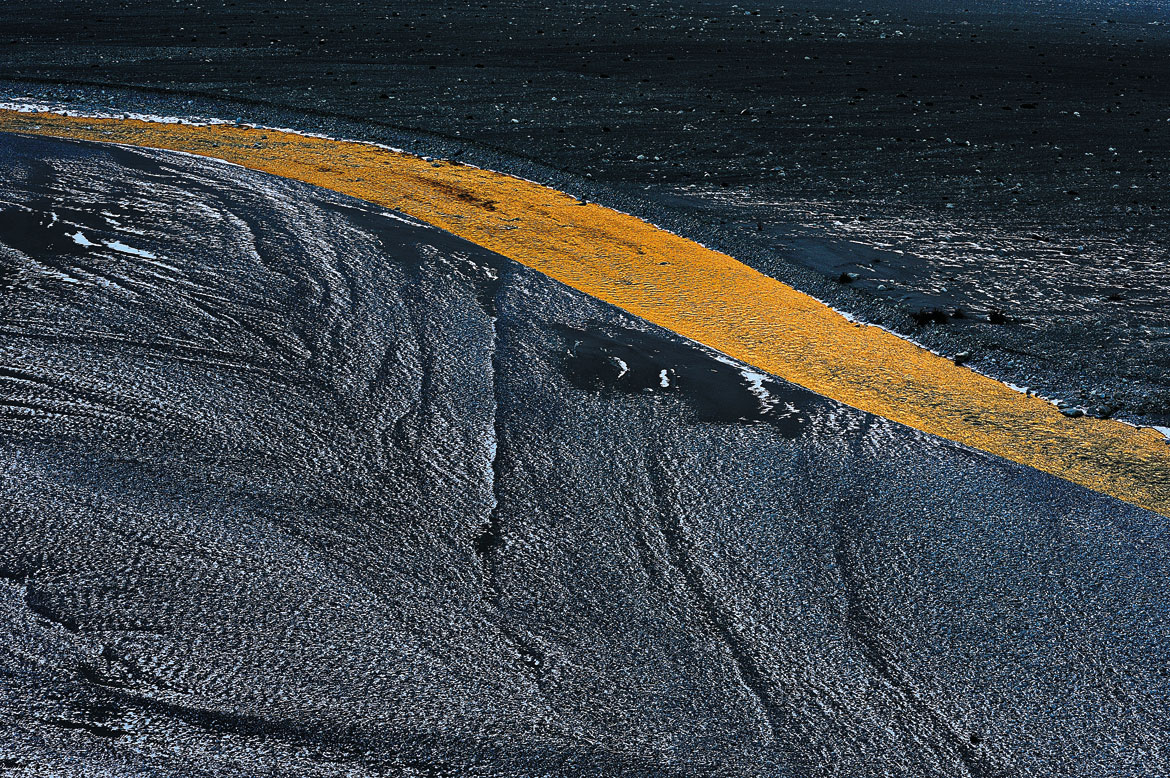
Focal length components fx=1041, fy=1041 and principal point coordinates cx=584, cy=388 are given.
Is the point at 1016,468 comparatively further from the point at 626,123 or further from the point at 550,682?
the point at 626,123

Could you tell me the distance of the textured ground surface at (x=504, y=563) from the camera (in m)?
2.22

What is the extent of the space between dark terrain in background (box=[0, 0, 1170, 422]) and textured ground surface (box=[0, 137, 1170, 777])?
124cm

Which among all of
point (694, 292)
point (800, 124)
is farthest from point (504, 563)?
point (800, 124)

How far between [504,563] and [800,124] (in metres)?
6.10

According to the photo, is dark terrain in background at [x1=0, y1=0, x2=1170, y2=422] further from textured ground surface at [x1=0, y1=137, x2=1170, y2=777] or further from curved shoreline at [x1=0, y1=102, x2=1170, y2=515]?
textured ground surface at [x1=0, y1=137, x2=1170, y2=777]

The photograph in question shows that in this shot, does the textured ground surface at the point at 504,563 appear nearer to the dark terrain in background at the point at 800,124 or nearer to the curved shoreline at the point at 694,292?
the curved shoreline at the point at 694,292

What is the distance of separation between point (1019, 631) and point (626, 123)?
5840 millimetres

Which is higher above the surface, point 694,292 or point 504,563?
point 694,292

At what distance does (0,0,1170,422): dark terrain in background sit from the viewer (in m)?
4.70

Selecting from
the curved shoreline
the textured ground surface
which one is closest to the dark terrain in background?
the curved shoreline

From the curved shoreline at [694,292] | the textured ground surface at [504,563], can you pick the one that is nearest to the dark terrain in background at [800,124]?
the curved shoreline at [694,292]

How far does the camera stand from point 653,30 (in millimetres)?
13227

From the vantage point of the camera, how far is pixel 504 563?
9.06 feet

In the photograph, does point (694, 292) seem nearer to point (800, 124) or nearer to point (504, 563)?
point (504, 563)
